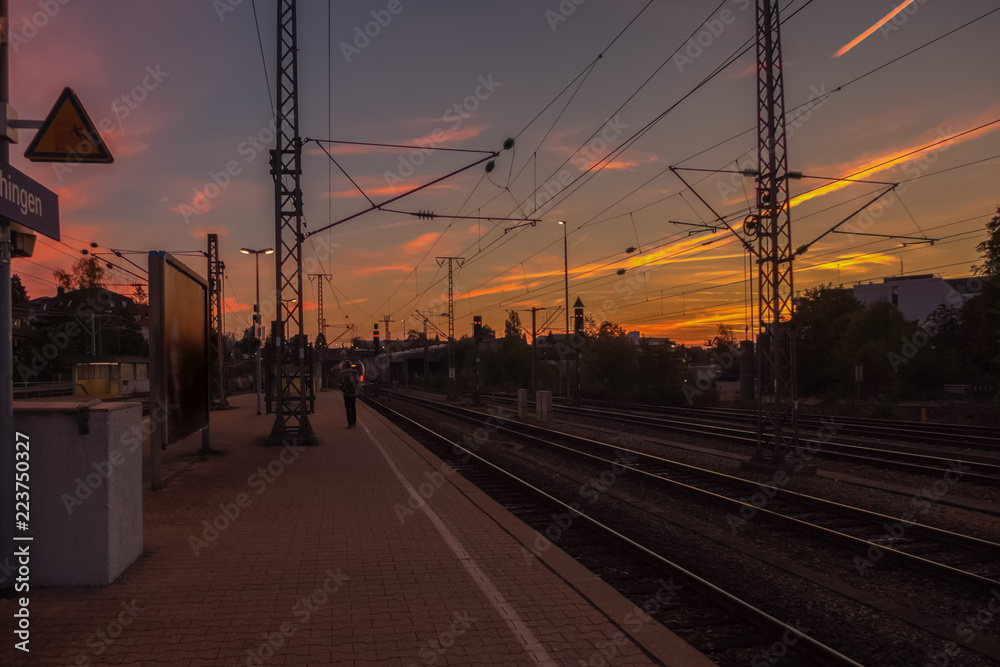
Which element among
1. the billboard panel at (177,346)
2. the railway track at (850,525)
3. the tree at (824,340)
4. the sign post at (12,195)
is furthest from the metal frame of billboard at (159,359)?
the tree at (824,340)

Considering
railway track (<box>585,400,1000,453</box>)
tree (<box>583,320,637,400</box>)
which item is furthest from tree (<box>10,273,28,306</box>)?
railway track (<box>585,400,1000,453</box>)

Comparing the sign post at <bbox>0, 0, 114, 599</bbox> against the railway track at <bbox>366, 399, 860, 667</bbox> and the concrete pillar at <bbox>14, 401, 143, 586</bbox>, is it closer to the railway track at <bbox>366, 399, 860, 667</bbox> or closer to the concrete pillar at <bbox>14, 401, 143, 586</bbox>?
the concrete pillar at <bbox>14, 401, 143, 586</bbox>

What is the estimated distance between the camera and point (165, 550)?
24.4 feet

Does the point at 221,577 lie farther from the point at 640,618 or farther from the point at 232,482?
the point at 232,482

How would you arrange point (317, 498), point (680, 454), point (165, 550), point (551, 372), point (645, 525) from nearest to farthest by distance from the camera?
point (165, 550) → point (645, 525) → point (317, 498) → point (680, 454) → point (551, 372)

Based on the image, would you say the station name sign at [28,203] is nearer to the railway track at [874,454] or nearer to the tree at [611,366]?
the railway track at [874,454]

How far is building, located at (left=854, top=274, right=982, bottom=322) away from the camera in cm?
8069

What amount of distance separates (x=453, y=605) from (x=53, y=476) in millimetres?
3313

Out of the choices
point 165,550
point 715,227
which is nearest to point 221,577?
point 165,550

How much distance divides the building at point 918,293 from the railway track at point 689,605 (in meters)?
79.4

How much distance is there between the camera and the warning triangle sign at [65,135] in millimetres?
5780

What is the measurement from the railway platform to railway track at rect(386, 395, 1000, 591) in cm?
351

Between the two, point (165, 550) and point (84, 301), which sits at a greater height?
point (84, 301)

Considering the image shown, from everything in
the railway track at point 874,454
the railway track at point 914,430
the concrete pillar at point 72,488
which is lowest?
the railway track at point 914,430
